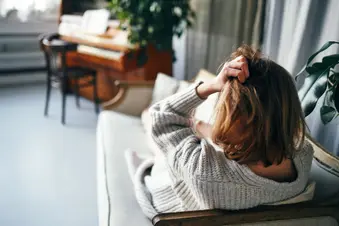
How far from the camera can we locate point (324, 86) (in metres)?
1.15

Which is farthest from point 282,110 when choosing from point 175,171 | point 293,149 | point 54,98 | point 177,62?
point 54,98

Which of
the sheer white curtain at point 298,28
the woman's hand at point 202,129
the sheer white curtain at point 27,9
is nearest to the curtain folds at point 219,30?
the sheer white curtain at point 298,28

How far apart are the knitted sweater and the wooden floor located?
0.87 metres

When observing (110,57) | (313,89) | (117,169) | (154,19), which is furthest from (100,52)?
(313,89)

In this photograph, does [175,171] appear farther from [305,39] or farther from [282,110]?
[305,39]

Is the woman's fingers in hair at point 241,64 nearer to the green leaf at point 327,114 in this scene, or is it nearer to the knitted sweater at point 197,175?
the knitted sweater at point 197,175

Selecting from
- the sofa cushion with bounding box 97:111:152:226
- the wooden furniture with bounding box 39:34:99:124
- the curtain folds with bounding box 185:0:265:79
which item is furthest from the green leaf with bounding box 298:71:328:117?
the wooden furniture with bounding box 39:34:99:124

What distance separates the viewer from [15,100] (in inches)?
152

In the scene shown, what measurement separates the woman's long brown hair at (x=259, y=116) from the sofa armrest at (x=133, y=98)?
147 centimetres

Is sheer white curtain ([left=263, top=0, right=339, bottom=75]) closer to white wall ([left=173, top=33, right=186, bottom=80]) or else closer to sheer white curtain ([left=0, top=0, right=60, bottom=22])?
white wall ([left=173, top=33, right=186, bottom=80])

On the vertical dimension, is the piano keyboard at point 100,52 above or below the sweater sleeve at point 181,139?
below

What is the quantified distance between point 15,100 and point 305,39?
3.21 m

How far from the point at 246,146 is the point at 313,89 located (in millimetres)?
380

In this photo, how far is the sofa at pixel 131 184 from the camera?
1.04 meters
